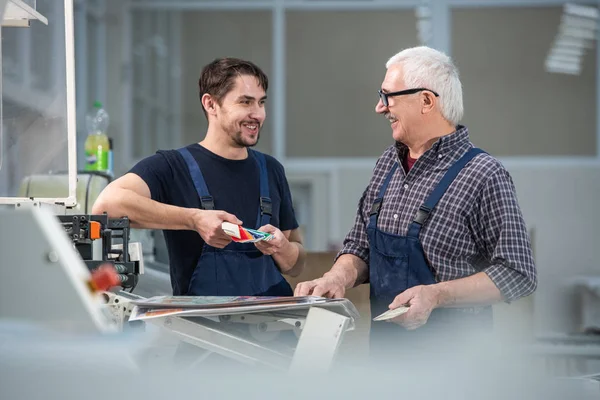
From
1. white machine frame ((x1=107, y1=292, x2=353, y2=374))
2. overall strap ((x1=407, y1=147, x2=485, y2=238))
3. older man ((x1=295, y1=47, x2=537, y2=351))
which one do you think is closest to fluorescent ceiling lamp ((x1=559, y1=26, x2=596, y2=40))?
older man ((x1=295, y1=47, x2=537, y2=351))

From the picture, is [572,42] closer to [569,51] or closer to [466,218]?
[569,51]

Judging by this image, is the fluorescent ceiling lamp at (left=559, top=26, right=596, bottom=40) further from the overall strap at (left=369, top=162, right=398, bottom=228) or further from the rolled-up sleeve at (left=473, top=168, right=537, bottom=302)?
the rolled-up sleeve at (left=473, top=168, right=537, bottom=302)

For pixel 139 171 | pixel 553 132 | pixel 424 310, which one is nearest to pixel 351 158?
pixel 553 132

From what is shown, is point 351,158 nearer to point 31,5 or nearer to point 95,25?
point 95,25

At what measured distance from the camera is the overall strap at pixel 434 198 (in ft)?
6.25

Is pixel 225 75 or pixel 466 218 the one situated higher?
pixel 225 75

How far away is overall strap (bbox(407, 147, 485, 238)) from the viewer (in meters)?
1.91

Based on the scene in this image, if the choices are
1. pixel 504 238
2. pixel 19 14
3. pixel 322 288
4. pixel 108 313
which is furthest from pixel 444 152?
pixel 19 14

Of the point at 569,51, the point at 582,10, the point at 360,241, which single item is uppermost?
the point at 582,10

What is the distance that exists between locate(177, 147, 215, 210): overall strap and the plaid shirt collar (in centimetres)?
53

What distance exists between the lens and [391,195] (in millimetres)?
2018

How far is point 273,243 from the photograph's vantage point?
200 cm

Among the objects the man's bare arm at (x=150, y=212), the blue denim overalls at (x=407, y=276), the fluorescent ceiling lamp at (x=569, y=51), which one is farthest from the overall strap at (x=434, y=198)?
the fluorescent ceiling lamp at (x=569, y=51)

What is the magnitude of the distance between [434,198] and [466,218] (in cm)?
8
